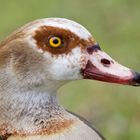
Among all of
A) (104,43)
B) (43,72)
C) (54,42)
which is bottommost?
(43,72)

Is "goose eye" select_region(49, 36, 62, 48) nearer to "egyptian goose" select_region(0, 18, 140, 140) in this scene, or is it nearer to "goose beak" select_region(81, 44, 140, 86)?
"egyptian goose" select_region(0, 18, 140, 140)

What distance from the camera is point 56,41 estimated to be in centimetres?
A: 387

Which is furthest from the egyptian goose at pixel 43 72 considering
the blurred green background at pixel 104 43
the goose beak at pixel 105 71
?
the blurred green background at pixel 104 43

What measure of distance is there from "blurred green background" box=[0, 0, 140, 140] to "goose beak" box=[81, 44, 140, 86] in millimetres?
1653

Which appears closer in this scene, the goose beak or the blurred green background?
the goose beak

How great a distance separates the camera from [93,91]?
613 centimetres

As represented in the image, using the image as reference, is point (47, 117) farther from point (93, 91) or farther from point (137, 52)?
point (137, 52)

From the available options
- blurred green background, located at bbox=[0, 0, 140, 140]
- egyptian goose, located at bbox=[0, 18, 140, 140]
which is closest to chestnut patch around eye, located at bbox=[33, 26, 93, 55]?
egyptian goose, located at bbox=[0, 18, 140, 140]

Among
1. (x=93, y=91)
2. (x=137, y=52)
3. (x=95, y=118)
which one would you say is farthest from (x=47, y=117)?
(x=137, y=52)

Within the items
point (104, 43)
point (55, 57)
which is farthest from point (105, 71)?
point (104, 43)

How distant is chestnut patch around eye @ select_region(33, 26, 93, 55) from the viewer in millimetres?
3861

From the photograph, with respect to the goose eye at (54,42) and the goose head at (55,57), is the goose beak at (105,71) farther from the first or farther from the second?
the goose eye at (54,42)

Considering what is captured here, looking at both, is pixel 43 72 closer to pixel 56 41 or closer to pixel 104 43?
pixel 56 41

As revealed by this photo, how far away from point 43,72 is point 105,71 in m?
0.28
